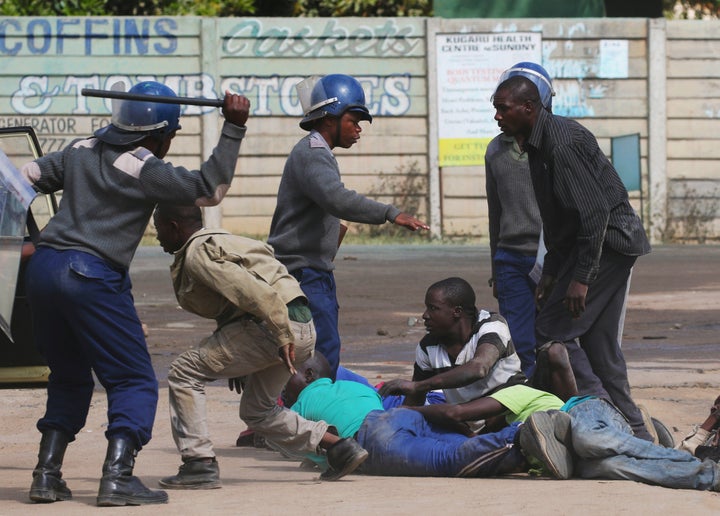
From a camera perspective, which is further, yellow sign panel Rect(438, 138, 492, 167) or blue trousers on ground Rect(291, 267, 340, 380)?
yellow sign panel Rect(438, 138, 492, 167)

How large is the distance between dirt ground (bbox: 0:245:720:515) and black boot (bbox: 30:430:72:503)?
1.8 inches

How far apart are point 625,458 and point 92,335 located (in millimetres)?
2134

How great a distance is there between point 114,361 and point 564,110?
1250 centimetres

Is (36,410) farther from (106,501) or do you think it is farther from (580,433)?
(580,433)

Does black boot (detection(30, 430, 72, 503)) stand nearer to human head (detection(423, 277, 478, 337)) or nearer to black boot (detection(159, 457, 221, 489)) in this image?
black boot (detection(159, 457, 221, 489))

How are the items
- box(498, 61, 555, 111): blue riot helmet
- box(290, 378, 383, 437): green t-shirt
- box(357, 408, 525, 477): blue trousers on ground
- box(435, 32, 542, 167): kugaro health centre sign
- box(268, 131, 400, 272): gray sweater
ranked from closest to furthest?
box(357, 408, 525, 477): blue trousers on ground, box(290, 378, 383, 437): green t-shirt, box(268, 131, 400, 272): gray sweater, box(498, 61, 555, 111): blue riot helmet, box(435, 32, 542, 167): kugaro health centre sign

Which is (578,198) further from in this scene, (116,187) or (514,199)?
(116,187)

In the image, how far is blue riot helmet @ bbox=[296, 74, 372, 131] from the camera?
21.9ft

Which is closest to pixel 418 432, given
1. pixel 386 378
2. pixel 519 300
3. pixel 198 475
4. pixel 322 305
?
pixel 322 305

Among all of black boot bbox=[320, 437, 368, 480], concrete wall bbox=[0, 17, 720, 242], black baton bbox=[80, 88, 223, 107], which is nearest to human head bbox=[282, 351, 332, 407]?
black boot bbox=[320, 437, 368, 480]

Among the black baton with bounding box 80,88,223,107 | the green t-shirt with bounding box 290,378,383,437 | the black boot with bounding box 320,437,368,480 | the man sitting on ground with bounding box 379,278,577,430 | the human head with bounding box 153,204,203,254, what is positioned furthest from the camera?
the green t-shirt with bounding box 290,378,383,437

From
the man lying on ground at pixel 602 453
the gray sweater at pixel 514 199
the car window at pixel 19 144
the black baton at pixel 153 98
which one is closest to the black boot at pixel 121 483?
the black baton at pixel 153 98

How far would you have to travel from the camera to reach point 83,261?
5289 mm

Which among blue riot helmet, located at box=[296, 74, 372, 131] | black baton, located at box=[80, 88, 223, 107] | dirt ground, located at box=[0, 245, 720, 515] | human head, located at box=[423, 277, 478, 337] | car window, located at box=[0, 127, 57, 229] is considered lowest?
dirt ground, located at box=[0, 245, 720, 515]
